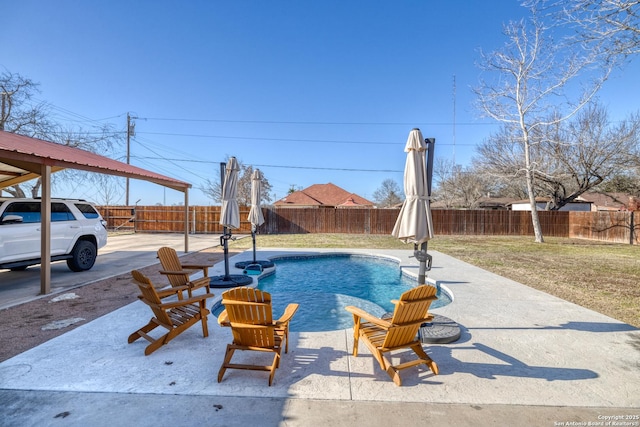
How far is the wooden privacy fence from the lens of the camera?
21.1 meters

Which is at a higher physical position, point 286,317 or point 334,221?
point 334,221

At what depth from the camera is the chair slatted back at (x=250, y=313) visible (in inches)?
110

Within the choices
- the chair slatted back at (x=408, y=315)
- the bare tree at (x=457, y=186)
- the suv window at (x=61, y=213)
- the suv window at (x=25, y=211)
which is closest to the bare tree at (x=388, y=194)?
the bare tree at (x=457, y=186)

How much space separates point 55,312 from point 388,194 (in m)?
45.8

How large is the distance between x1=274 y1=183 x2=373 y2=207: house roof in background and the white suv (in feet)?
83.9

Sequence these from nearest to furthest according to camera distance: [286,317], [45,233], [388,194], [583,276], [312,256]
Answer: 1. [286,317]
2. [45,233]
3. [583,276]
4. [312,256]
5. [388,194]

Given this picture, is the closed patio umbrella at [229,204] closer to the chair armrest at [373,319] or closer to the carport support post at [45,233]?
the carport support post at [45,233]

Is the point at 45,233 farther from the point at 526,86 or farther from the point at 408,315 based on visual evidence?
the point at 526,86

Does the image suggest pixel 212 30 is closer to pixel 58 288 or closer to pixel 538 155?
pixel 58 288

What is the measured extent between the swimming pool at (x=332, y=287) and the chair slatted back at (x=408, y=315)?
1909 millimetres

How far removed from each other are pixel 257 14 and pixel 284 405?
12939 mm

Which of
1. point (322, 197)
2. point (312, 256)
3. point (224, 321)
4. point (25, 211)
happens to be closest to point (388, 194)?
point (322, 197)

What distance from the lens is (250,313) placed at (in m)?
2.82

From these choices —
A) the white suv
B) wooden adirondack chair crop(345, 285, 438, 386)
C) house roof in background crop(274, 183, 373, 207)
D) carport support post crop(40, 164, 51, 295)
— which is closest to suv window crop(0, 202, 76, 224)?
the white suv
